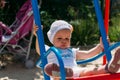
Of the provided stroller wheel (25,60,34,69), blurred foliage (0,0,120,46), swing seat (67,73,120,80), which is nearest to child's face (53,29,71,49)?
swing seat (67,73,120,80)

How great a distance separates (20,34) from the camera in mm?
5543

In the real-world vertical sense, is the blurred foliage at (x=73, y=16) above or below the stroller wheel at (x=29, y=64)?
above

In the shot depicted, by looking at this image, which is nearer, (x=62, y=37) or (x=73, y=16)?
(x=62, y=37)

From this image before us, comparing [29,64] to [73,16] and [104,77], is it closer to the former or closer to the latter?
[73,16]

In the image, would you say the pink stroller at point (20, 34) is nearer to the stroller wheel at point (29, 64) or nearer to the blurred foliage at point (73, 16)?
the stroller wheel at point (29, 64)

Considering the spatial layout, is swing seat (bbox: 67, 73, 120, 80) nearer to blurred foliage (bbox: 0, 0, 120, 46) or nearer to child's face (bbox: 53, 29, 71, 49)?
child's face (bbox: 53, 29, 71, 49)

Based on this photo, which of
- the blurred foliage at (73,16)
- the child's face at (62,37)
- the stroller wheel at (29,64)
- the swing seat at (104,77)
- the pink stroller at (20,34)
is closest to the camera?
the swing seat at (104,77)

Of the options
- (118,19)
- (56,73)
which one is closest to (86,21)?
(118,19)

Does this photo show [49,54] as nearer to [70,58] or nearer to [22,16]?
[70,58]

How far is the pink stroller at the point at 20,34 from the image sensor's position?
543 centimetres

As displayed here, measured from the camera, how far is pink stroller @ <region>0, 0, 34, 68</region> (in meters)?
5.43

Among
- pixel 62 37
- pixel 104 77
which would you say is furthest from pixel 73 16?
pixel 104 77

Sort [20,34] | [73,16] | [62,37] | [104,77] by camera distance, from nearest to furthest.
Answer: [104,77] < [62,37] < [20,34] < [73,16]

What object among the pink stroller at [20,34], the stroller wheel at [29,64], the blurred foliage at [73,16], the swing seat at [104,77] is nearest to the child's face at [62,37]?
the swing seat at [104,77]
